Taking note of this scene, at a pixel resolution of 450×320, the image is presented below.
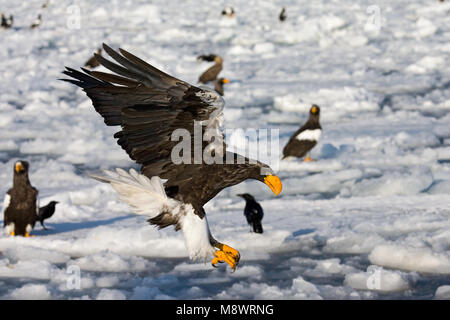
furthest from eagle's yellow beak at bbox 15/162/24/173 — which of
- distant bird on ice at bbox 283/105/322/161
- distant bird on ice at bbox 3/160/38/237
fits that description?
distant bird on ice at bbox 283/105/322/161

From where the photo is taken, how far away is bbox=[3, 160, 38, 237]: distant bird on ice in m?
7.24

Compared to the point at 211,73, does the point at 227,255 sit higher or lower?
lower

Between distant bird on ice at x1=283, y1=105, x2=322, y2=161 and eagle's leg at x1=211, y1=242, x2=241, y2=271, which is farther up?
distant bird on ice at x1=283, y1=105, x2=322, y2=161

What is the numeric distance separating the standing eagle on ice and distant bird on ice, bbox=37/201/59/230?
10.7ft

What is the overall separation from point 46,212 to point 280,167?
353cm

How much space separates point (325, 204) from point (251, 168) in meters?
3.70

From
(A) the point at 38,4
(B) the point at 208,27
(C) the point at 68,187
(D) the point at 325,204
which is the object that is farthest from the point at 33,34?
(D) the point at 325,204

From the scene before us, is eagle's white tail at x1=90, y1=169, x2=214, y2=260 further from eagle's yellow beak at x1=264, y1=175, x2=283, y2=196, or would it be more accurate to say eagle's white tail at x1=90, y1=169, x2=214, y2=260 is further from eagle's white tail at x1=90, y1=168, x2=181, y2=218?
eagle's yellow beak at x1=264, y1=175, x2=283, y2=196

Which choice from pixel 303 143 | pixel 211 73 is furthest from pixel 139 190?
pixel 211 73

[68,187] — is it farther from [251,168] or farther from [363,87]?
[363,87]

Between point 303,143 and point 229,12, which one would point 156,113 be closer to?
point 303,143

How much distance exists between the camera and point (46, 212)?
7734 mm

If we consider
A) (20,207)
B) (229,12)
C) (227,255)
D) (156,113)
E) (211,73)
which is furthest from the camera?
(229,12)

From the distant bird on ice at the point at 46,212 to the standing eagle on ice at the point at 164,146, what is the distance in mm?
3270
